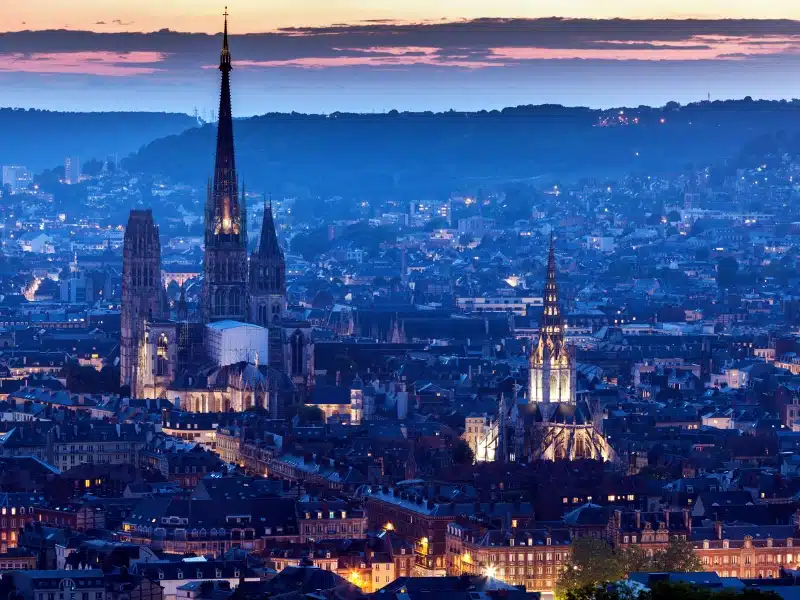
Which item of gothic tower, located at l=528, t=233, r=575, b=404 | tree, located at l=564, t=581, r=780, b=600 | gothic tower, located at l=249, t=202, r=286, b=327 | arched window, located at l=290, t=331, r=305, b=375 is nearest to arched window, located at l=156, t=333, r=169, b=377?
arched window, located at l=290, t=331, r=305, b=375

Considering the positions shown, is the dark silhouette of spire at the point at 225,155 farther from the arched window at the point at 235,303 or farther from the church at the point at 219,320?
the arched window at the point at 235,303

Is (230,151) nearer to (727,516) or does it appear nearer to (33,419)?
(33,419)

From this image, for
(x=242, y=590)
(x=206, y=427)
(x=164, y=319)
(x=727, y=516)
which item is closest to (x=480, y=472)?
(x=727, y=516)

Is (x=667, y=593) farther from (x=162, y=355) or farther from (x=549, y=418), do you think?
(x=162, y=355)

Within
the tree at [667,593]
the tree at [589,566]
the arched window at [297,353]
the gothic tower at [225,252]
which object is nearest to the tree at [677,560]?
the tree at [589,566]

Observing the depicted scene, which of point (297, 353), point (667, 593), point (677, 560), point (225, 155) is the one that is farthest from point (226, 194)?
point (667, 593)

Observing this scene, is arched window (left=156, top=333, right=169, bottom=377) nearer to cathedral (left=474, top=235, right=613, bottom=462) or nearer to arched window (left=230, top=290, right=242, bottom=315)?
arched window (left=230, top=290, right=242, bottom=315)
